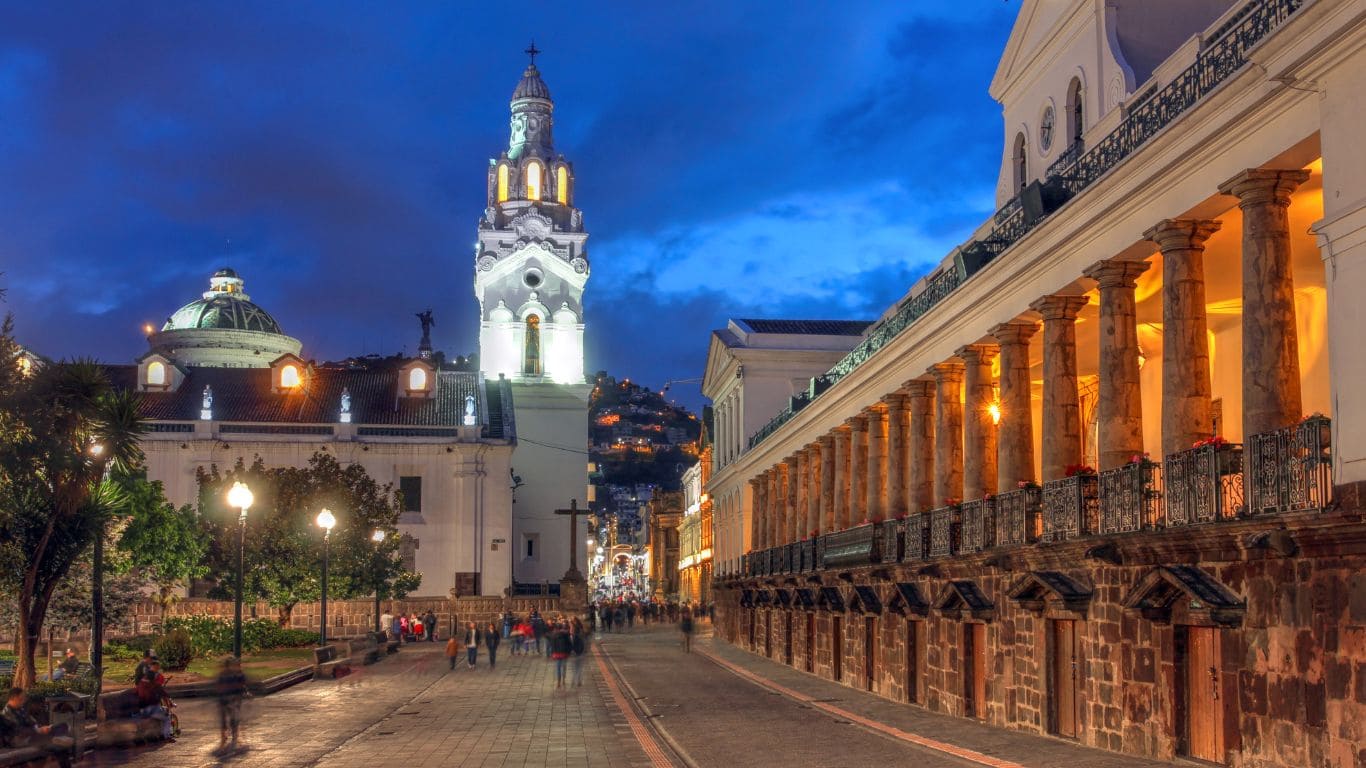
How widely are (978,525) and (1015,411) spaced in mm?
1985

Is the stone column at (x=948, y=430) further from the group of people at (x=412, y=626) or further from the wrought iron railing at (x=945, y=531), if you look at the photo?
the group of people at (x=412, y=626)

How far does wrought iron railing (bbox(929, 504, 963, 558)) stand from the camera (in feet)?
84.7

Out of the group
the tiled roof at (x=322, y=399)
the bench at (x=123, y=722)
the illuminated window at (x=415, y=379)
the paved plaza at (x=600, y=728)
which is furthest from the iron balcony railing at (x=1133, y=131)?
the illuminated window at (x=415, y=379)

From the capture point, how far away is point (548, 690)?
3397cm

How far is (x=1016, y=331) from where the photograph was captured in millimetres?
24391

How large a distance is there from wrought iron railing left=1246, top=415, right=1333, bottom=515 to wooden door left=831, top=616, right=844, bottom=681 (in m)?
21.7

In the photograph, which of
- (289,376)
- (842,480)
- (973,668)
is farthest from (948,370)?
(289,376)

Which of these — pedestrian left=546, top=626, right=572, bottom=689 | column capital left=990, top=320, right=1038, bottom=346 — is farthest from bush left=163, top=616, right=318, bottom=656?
column capital left=990, top=320, right=1038, bottom=346

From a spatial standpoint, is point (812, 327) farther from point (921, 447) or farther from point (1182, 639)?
point (1182, 639)

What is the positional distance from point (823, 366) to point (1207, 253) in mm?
41060

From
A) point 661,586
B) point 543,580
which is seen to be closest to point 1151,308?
point 543,580

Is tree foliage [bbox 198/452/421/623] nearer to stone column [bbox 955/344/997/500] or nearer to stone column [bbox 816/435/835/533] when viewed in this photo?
stone column [bbox 816/435/835/533]

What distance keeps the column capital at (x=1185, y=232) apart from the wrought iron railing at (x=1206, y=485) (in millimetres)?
2729

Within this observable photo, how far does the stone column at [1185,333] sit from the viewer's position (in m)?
17.4
